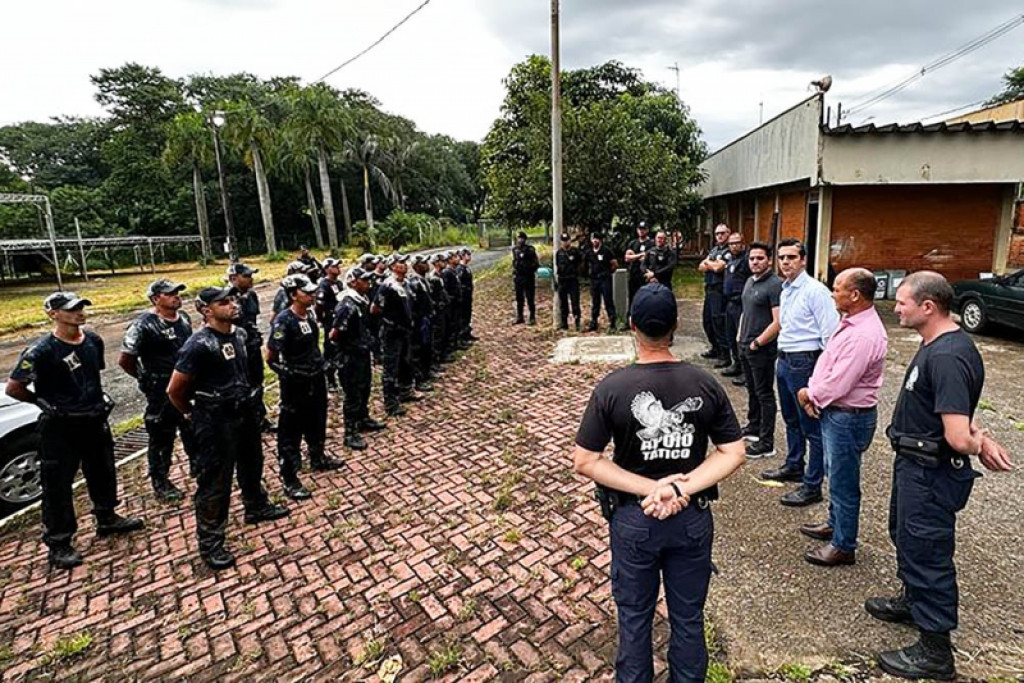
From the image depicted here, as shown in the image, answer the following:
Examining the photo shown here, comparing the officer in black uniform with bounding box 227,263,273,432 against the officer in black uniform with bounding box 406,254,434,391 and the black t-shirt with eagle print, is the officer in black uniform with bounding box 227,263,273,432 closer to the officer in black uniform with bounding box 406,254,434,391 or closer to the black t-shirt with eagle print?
the officer in black uniform with bounding box 406,254,434,391

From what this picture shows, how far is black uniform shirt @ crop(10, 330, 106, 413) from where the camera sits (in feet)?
12.6

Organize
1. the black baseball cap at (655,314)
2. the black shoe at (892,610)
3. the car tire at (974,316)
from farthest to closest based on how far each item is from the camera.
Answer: the car tire at (974,316) < the black shoe at (892,610) < the black baseball cap at (655,314)

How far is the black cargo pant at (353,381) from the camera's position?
19.2ft

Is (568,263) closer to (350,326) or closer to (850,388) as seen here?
(350,326)

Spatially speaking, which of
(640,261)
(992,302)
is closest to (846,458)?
(640,261)

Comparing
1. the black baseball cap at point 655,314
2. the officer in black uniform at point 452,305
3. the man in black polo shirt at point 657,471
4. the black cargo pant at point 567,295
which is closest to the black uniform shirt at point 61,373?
the man in black polo shirt at point 657,471

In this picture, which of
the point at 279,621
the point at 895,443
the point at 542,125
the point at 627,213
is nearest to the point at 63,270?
the point at 542,125

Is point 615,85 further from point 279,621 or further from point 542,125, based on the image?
point 279,621

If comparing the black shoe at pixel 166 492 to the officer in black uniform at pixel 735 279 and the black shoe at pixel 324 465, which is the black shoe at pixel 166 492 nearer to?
the black shoe at pixel 324 465

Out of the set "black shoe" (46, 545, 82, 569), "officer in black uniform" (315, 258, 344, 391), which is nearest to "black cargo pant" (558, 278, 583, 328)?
"officer in black uniform" (315, 258, 344, 391)

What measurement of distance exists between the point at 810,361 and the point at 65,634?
501cm

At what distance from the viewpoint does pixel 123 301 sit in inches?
705

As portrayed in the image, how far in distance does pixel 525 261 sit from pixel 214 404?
7843mm

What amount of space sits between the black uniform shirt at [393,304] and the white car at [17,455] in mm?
3281
